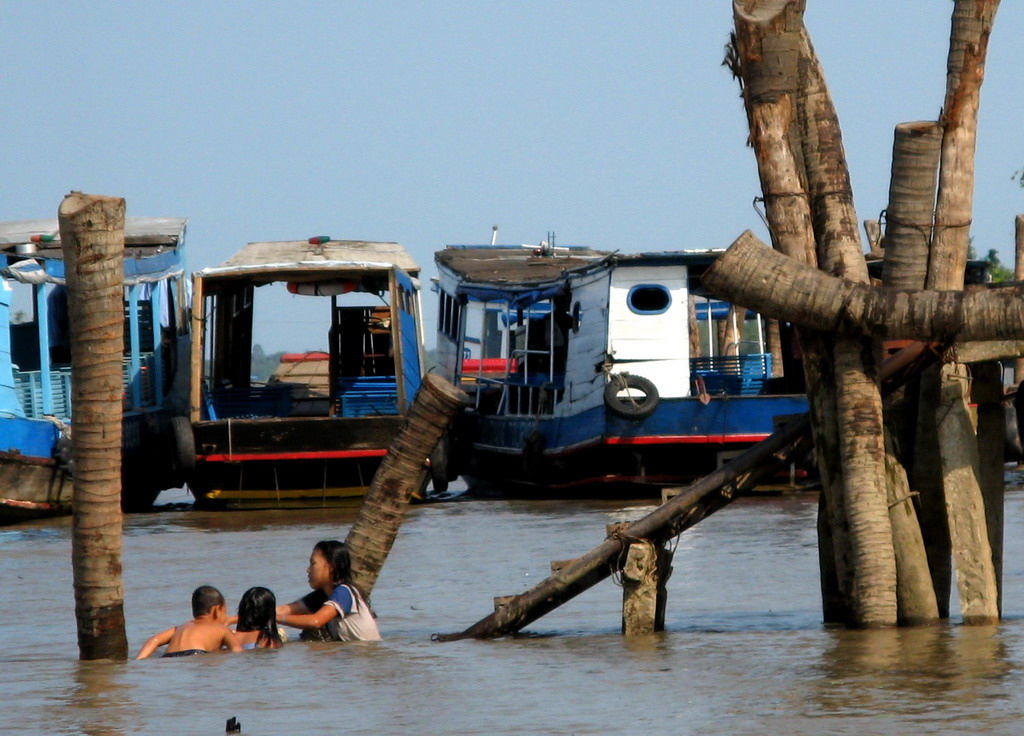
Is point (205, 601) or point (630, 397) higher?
point (630, 397)

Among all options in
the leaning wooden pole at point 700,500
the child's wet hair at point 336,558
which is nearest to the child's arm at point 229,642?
the child's wet hair at point 336,558

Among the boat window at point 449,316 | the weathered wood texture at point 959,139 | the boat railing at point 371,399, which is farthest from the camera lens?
the boat window at point 449,316

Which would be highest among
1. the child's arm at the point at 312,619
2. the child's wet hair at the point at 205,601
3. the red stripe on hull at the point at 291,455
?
the red stripe on hull at the point at 291,455

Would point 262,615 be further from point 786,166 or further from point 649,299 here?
point 649,299

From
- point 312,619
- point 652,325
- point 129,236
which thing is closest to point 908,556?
point 312,619

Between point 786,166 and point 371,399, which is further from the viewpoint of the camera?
point 371,399

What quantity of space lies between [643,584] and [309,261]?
11.5m

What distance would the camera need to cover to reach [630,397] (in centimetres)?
1806

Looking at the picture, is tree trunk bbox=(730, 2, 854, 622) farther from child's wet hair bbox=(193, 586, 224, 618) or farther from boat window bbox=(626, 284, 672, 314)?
boat window bbox=(626, 284, 672, 314)

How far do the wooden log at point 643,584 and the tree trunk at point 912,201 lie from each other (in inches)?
67.0

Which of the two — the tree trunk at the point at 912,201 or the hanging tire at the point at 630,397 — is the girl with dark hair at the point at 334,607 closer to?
the tree trunk at the point at 912,201

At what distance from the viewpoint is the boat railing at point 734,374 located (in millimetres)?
19359

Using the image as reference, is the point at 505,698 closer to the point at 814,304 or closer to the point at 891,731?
the point at 891,731

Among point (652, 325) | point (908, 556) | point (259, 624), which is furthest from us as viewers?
point (652, 325)
